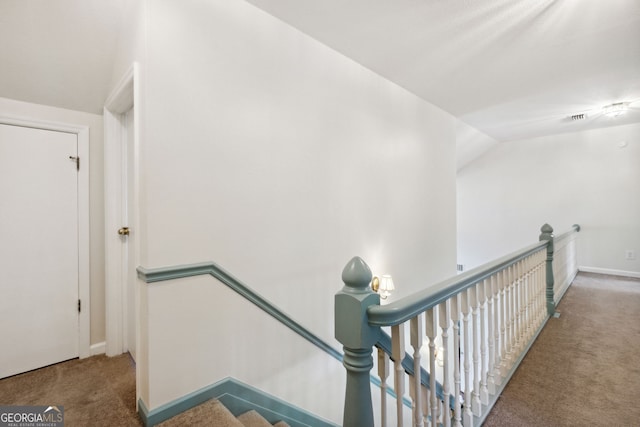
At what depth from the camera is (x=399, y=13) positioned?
206cm

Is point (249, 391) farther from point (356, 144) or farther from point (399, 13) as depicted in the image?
point (399, 13)

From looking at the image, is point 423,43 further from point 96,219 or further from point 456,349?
point 96,219

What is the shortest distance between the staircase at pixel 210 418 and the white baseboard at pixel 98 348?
3.79 ft

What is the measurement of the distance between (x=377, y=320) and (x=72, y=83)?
2.42 meters

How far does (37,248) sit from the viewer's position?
1.99 m

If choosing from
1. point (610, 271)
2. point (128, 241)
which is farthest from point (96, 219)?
point (610, 271)

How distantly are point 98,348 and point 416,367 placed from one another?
7.66ft

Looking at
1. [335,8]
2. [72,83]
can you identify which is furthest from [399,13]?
[72,83]

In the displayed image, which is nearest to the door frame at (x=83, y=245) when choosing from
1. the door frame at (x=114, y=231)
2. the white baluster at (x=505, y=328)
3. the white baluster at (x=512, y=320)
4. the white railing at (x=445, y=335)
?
the door frame at (x=114, y=231)

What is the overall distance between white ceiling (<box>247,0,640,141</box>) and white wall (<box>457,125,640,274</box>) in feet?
5.60

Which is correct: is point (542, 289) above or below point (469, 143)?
below

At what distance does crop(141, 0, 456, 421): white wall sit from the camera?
5.03ft

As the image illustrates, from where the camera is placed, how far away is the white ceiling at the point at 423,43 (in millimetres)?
1721

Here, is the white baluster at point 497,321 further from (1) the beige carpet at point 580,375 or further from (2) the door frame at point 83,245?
(2) the door frame at point 83,245
